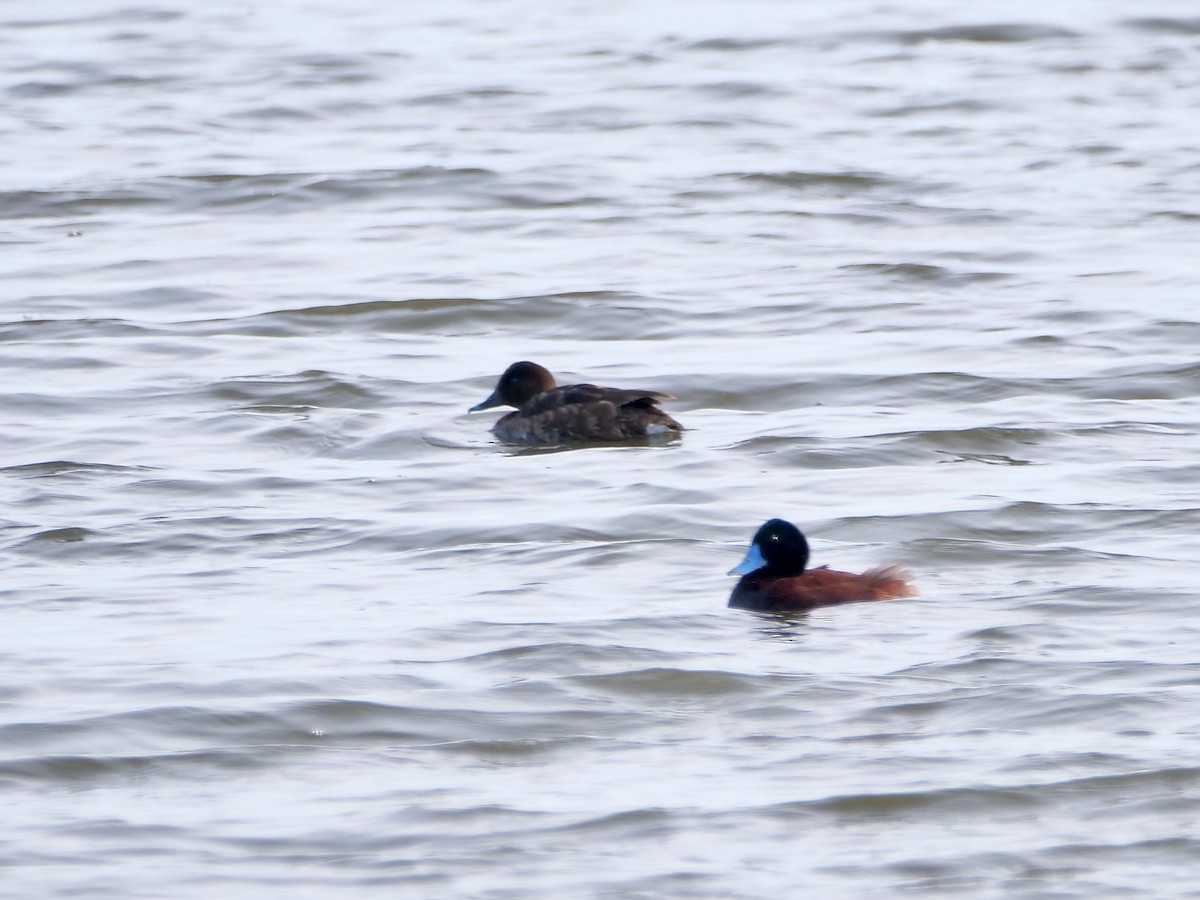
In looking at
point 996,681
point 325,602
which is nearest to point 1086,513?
point 996,681

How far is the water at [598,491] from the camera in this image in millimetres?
6609

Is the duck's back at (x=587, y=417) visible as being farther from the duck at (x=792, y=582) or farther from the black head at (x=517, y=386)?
the duck at (x=792, y=582)

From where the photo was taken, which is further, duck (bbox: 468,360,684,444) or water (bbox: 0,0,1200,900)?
duck (bbox: 468,360,684,444)

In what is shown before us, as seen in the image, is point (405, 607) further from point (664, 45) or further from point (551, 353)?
point (664, 45)

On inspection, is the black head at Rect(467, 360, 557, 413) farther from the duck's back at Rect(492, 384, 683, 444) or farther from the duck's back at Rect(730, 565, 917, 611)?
the duck's back at Rect(730, 565, 917, 611)

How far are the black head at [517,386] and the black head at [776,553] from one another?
13.1ft

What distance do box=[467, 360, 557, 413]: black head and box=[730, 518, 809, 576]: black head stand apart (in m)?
4.00

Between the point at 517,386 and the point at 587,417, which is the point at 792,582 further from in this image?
the point at 517,386

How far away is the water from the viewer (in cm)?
661

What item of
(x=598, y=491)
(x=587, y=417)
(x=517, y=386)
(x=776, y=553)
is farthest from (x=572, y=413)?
(x=776, y=553)

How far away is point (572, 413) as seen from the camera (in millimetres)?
12414

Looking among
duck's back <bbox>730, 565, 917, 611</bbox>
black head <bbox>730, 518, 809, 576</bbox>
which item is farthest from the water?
black head <bbox>730, 518, 809, 576</bbox>

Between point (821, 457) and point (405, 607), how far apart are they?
3393 mm

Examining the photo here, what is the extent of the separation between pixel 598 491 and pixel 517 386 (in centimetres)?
182
